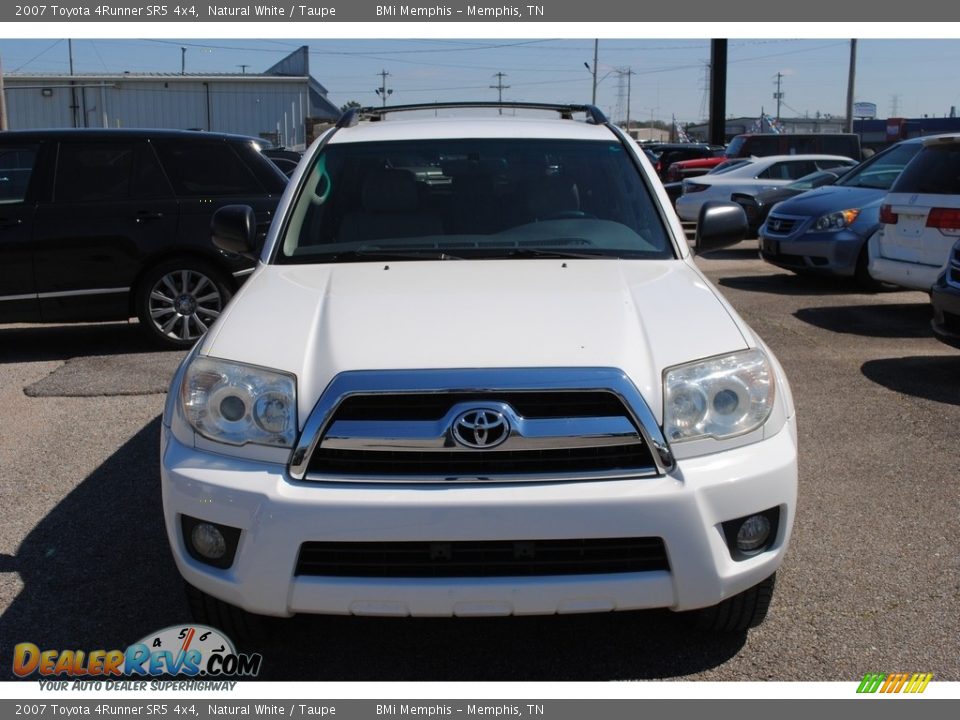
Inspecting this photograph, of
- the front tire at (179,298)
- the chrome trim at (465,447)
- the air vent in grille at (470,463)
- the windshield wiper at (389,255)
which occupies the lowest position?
the front tire at (179,298)

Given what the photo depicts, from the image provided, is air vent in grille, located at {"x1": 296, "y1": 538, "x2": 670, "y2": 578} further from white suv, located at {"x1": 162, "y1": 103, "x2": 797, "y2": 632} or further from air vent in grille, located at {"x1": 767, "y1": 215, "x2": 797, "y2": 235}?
air vent in grille, located at {"x1": 767, "y1": 215, "x2": 797, "y2": 235}

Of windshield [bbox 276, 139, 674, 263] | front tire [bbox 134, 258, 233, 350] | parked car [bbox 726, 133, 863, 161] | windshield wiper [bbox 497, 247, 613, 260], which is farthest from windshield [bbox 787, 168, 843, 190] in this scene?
windshield wiper [bbox 497, 247, 613, 260]

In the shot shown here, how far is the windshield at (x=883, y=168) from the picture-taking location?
1180 centimetres

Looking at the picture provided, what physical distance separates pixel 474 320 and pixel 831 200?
9.29 meters

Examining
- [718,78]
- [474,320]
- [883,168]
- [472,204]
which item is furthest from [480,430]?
[718,78]

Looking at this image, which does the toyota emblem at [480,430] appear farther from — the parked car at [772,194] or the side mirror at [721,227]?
the parked car at [772,194]

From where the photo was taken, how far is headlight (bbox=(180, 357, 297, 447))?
3.03 m

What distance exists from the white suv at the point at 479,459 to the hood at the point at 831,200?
853cm

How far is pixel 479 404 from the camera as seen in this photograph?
116 inches

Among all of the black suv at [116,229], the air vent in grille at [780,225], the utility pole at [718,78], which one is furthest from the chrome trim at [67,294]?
the utility pole at [718,78]

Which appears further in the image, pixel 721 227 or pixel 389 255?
pixel 721 227

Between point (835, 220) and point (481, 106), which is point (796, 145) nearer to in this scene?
point (835, 220)

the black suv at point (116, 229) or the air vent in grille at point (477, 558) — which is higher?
the black suv at point (116, 229)

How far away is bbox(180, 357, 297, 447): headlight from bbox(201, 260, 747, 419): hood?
5cm
